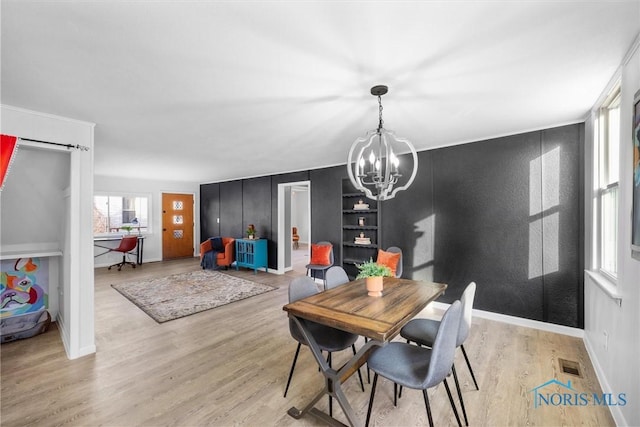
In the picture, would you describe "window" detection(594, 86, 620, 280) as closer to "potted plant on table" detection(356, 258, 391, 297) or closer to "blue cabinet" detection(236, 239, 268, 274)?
"potted plant on table" detection(356, 258, 391, 297)

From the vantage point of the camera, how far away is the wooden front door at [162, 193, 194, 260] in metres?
7.95

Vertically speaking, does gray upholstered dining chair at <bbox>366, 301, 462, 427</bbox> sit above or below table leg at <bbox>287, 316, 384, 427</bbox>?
above

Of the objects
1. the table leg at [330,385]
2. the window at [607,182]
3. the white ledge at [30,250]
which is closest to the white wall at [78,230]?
the white ledge at [30,250]

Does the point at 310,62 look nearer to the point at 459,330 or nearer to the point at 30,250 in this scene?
the point at 459,330

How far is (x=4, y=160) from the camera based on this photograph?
2.23 m

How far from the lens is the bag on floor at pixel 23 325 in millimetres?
2918

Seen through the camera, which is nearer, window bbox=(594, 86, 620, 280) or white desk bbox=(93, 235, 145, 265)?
window bbox=(594, 86, 620, 280)

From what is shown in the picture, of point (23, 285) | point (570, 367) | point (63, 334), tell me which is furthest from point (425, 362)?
point (23, 285)

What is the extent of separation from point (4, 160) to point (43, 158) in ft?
2.88

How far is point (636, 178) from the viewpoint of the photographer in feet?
5.08

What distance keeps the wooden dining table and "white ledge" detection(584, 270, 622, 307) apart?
1.14 m

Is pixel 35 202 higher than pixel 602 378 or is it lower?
higher

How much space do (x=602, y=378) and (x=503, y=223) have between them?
179 centimetres

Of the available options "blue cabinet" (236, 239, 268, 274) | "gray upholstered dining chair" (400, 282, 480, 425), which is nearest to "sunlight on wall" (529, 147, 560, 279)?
"gray upholstered dining chair" (400, 282, 480, 425)
